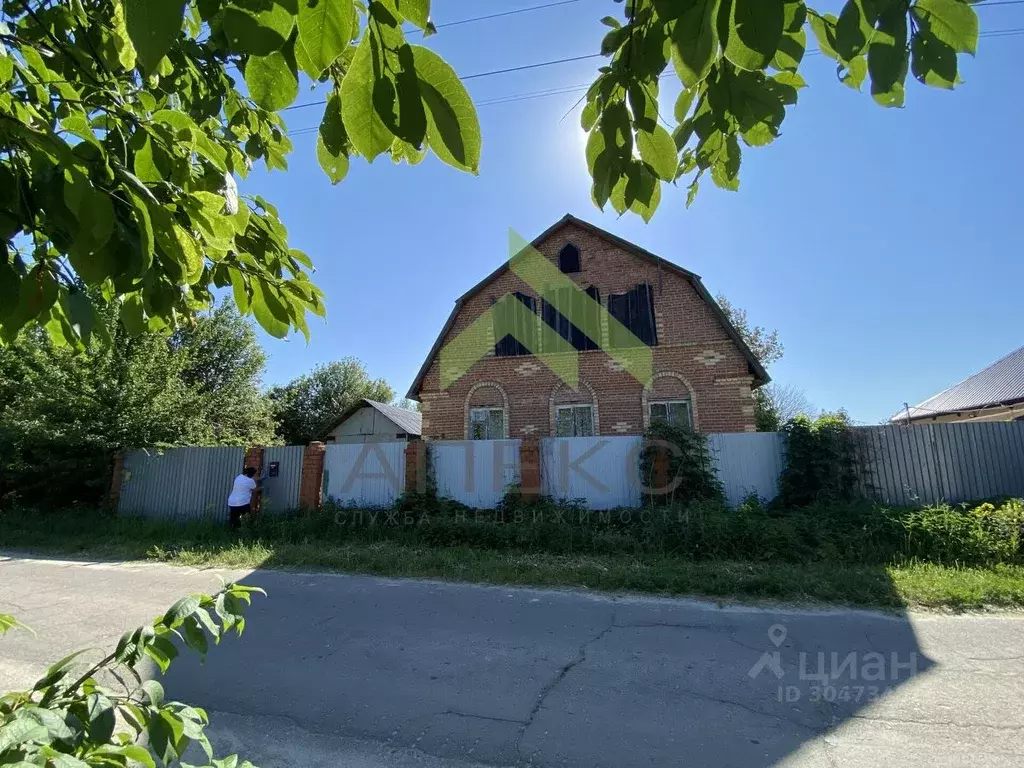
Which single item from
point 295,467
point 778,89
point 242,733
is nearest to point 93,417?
point 295,467

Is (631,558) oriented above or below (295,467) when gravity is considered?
below

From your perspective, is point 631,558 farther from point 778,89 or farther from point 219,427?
point 219,427

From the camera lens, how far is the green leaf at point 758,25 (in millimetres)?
722

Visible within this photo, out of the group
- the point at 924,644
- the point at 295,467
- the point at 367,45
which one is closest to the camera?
the point at 367,45

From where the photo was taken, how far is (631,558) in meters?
7.73

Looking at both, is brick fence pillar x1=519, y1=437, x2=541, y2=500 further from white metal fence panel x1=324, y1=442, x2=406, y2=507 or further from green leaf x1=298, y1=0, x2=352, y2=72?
green leaf x1=298, y1=0, x2=352, y2=72

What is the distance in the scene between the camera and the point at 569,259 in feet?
46.3

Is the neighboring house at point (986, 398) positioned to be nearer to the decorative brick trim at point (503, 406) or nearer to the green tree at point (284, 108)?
the decorative brick trim at point (503, 406)

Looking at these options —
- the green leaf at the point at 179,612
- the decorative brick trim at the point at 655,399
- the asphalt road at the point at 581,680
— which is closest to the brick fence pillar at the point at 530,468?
the decorative brick trim at the point at 655,399

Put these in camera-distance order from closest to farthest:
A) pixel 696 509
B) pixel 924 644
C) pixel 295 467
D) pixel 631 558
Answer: pixel 924 644 → pixel 631 558 → pixel 696 509 → pixel 295 467

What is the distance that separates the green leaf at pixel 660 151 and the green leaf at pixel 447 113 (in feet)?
1.61

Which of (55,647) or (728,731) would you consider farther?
(55,647)

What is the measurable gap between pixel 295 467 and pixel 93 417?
528 centimetres

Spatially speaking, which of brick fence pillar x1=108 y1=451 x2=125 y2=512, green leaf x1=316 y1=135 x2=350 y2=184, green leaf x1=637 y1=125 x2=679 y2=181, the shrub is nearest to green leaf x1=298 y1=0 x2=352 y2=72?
green leaf x1=316 y1=135 x2=350 y2=184
